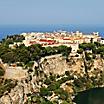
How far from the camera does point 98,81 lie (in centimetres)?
4209

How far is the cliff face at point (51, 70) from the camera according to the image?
2763 centimetres

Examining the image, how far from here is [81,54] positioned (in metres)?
43.6

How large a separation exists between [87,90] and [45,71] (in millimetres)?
4781

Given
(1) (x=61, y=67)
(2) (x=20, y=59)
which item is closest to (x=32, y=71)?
(2) (x=20, y=59)

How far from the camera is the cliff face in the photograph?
1088 inches

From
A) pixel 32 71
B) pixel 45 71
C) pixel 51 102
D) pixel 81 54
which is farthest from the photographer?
pixel 81 54

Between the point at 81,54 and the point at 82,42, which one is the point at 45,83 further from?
the point at 82,42

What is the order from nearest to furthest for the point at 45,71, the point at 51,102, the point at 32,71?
the point at 51,102, the point at 32,71, the point at 45,71

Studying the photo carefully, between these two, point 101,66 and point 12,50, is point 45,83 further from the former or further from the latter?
point 101,66

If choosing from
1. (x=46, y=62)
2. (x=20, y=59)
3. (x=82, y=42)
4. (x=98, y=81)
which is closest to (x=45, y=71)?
(x=46, y=62)

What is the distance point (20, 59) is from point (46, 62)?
3679 mm

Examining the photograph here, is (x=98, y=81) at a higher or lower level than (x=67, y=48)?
lower

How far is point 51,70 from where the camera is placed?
127 ft

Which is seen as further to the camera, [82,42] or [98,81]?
[82,42]
